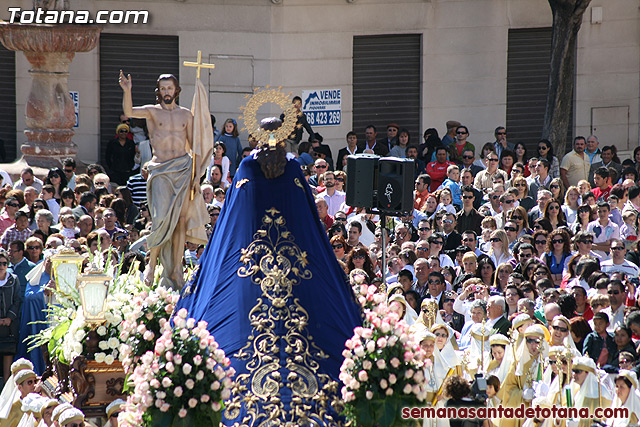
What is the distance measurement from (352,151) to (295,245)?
35.2ft

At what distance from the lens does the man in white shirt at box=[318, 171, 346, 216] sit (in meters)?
16.6

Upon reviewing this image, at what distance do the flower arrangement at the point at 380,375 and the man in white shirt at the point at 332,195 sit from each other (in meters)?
8.15

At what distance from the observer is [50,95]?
58.9ft

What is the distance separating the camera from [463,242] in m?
14.6

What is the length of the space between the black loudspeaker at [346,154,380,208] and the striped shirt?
377 cm

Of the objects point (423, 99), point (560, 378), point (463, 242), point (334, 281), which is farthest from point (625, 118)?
point (334, 281)

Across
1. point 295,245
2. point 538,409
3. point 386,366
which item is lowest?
point 538,409

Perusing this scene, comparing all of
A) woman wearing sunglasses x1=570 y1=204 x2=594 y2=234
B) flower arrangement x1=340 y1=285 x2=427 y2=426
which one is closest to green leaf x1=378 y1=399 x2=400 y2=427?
flower arrangement x1=340 y1=285 x2=427 y2=426

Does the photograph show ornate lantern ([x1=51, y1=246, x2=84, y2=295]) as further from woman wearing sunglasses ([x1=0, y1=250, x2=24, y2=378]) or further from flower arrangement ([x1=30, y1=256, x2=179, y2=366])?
woman wearing sunglasses ([x1=0, y1=250, x2=24, y2=378])

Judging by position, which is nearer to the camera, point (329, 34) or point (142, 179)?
point (142, 179)

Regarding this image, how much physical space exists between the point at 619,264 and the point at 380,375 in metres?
6.33

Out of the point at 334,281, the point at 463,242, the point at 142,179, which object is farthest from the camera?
the point at 142,179

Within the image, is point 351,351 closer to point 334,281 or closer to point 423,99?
point 334,281

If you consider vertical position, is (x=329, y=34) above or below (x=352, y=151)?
above
